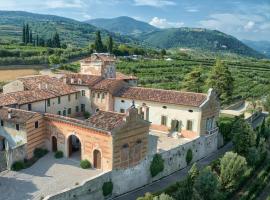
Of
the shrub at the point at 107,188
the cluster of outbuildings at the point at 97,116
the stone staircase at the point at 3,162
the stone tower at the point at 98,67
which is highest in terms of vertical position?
the stone tower at the point at 98,67

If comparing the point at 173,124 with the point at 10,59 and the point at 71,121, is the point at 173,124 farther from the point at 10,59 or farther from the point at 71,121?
the point at 10,59

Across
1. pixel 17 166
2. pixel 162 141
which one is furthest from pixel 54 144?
pixel 162 141

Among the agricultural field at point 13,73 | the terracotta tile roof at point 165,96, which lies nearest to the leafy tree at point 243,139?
the terracotta tile roof at point 165,96

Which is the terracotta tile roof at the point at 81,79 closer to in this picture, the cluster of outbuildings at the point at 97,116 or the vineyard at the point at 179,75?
the cluster of outbuildings at the point at 97,116

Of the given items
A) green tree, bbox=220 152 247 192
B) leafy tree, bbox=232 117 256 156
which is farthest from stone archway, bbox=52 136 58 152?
leafy tree, bbox=232 117 256 156

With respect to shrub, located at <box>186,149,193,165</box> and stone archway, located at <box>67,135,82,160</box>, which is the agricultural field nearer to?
stone archway, located at <box>67,135,82,160</box>

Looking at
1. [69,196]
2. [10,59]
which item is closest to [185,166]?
[69,196]
